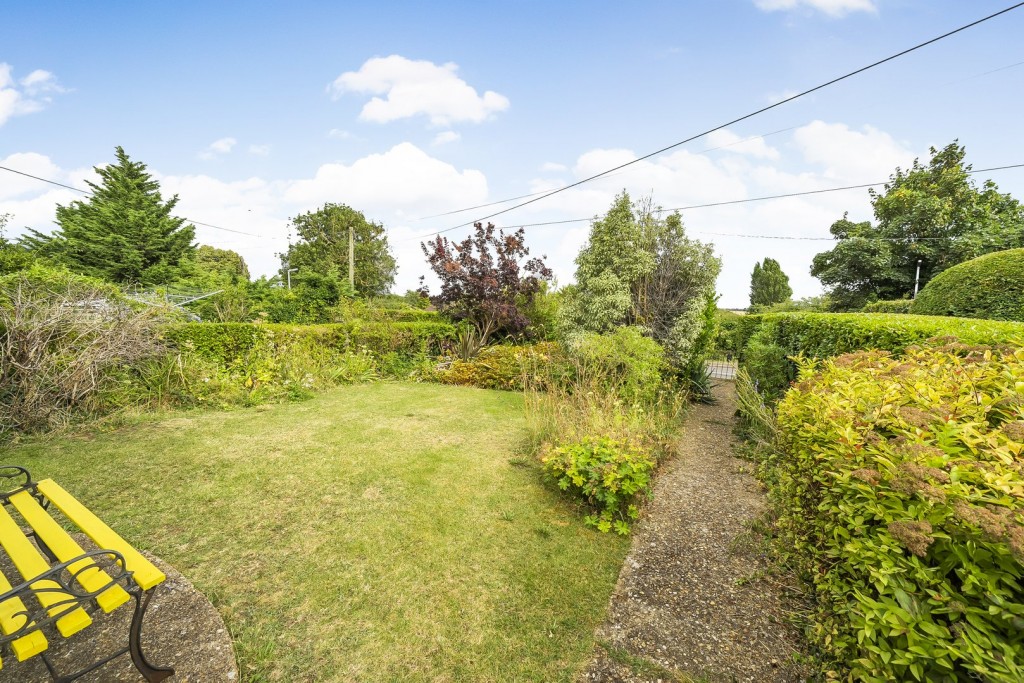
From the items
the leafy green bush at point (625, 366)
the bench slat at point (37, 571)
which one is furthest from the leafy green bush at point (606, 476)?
the bench slat at point (37, 571)

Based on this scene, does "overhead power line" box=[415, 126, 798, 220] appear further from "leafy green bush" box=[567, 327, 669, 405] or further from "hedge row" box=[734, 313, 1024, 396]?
"leafy green bush" box=[567, 327, 669, 405]

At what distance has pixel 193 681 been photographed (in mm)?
1796

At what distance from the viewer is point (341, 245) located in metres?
28.6

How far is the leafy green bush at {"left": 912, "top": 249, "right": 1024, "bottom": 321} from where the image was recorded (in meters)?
6.82

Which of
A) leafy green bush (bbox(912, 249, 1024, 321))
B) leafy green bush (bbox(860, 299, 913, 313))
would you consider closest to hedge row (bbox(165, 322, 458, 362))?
leafy green bush (bbox(912, 249, 1024, 321))

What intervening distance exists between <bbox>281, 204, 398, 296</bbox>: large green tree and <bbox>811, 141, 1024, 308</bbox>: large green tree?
31.5 metres

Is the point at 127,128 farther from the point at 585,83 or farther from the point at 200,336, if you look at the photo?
the point at 585,83

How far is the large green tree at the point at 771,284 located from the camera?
34.6 meters

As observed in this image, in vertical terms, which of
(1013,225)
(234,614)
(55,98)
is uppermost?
Answer: (1013,225)

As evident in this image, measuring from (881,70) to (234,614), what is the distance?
976 centimetres

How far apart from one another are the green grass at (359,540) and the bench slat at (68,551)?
698 millimetres

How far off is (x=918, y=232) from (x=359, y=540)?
104 feet

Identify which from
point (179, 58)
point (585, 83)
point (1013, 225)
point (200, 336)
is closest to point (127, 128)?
point (179, 58)

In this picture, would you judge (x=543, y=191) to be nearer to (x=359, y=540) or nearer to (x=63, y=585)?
(x=359, y=540)
